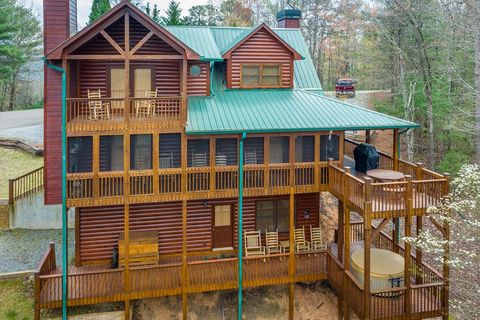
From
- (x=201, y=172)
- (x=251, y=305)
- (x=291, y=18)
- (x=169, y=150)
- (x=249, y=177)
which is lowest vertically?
(x=251, y=305)

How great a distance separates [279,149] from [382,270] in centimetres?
600

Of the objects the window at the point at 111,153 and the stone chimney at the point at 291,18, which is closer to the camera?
the window at the point at 111,153

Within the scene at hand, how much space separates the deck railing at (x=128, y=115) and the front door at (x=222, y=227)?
180 inches

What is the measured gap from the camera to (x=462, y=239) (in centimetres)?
1570

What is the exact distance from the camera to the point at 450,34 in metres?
26.8

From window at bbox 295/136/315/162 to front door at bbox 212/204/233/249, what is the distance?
142 inches

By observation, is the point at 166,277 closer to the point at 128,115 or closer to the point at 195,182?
the point at 195,182

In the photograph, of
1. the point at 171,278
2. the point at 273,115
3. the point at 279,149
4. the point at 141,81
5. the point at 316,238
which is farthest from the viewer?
the point at 316,238

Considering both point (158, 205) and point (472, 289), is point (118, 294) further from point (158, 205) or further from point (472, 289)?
point (472, 289)

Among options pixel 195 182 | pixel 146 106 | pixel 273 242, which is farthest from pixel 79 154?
pixel 273 242

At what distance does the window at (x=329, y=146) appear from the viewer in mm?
15257

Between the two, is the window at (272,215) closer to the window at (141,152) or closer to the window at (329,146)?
the window at (329,146)

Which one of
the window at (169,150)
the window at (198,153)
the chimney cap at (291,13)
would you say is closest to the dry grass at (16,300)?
the window at (169,150)

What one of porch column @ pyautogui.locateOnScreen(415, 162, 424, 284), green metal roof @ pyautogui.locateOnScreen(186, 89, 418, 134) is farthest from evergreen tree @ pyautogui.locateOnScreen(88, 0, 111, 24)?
porch column @ pyautogui.locateOnScreen(415, 162, 424, 284)
